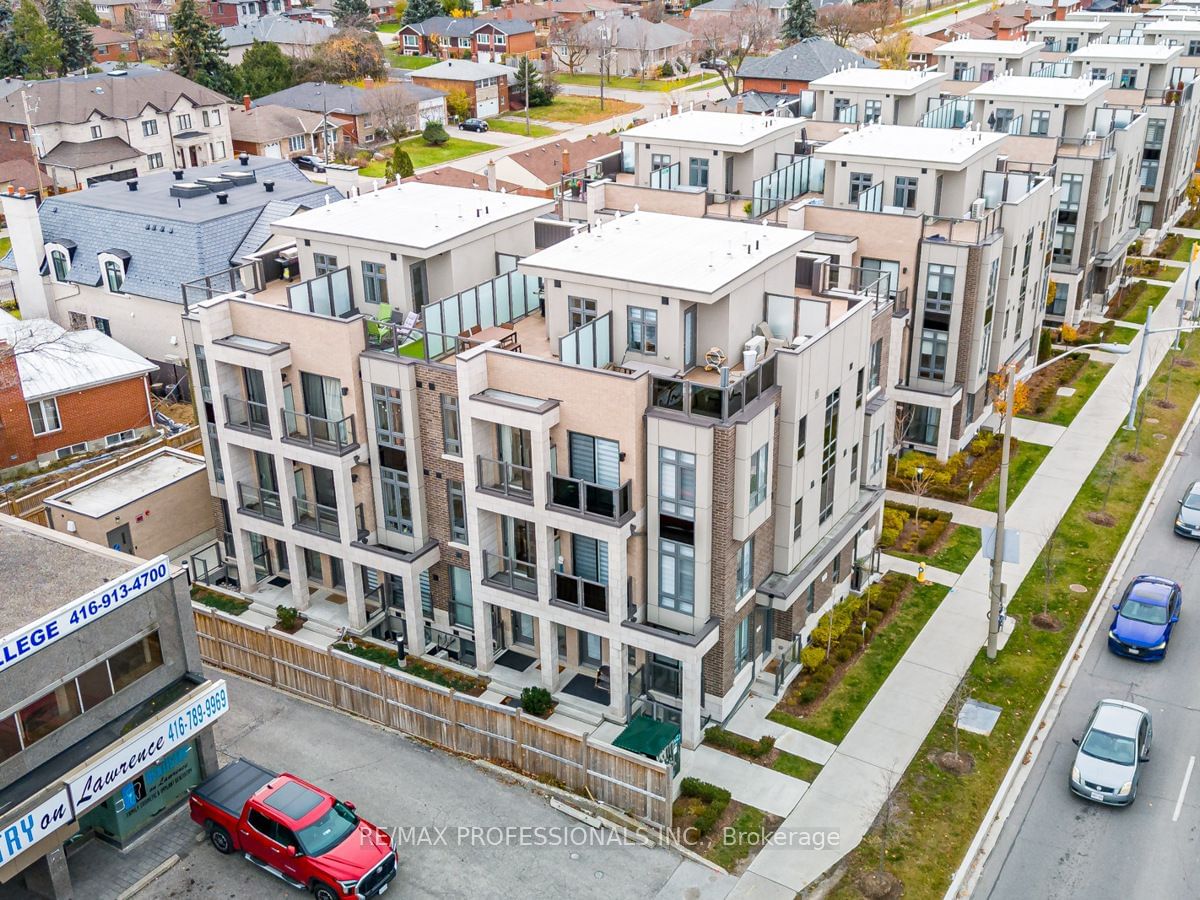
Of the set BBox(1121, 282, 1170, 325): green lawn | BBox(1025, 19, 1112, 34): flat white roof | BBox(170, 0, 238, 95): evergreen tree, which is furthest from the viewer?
BBox(170, 0, 238, 95): evergreen tree

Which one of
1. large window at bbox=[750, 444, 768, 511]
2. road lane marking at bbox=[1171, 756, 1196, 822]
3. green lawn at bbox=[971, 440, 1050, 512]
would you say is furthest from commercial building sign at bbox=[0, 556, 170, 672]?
green lawn at bbox=[971, 440, 1050, 512]

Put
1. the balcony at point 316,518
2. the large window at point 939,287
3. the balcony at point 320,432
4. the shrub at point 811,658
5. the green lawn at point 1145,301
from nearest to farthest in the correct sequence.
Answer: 1. the shrub at point 811,658
2. the balcony at point 320,432
3. the balcony at point 316,518
4. the large window at point 939,287
5. the green lawn at point 1145,301

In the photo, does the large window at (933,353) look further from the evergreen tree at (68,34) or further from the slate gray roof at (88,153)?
the evergreen tree at (68,34)

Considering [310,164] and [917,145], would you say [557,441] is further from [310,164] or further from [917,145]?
[310,164]

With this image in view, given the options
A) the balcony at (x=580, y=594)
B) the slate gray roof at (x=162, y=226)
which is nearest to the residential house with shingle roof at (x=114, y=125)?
the slate gray roof at (x=162, y=226)

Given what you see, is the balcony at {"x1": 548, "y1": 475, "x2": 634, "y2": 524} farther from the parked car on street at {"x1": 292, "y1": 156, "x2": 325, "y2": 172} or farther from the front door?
the parked car on street at {"x1": 292, "y1": 156, "x2": 325, "y2": 172}

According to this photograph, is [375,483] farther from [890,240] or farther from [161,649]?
[890,240]
